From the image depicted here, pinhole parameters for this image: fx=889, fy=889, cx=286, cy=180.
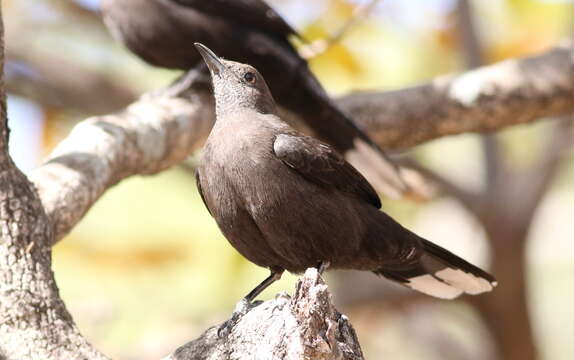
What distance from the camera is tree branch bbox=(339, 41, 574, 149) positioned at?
6.05 metres

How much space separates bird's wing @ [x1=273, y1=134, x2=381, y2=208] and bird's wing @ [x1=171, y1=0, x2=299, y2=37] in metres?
2.00

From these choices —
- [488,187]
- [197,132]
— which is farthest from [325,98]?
[488,187]

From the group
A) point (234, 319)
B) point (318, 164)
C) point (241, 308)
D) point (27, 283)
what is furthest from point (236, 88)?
point (27, 283)

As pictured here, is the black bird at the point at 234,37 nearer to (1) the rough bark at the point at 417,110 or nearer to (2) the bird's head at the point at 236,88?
(1) the rough bark at the point at 417,110

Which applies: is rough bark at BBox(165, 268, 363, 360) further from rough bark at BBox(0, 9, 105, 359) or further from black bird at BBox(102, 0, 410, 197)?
black bird at BBox(102, 0, 410, 197)

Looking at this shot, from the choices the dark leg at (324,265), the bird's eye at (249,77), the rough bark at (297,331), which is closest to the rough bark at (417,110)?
the bird's eye at (249,77)

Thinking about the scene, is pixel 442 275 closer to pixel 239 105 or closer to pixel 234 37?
pixel 239 105

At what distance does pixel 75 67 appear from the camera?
8086 mm

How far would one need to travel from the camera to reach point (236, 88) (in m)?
4.35

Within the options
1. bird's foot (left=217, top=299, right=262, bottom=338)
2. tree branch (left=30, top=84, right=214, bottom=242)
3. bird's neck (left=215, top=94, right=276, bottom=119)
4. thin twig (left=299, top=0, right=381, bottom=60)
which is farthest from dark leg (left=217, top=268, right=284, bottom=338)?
thin twig (left=299, top=0, right=381, bottom=60)

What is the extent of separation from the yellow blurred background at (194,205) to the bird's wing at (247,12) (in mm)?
2213

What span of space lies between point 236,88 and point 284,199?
869 mm

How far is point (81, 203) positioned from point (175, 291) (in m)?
5.56

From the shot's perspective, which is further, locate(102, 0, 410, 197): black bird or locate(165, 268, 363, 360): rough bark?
locate(102, 0, 410, 197): black bird
